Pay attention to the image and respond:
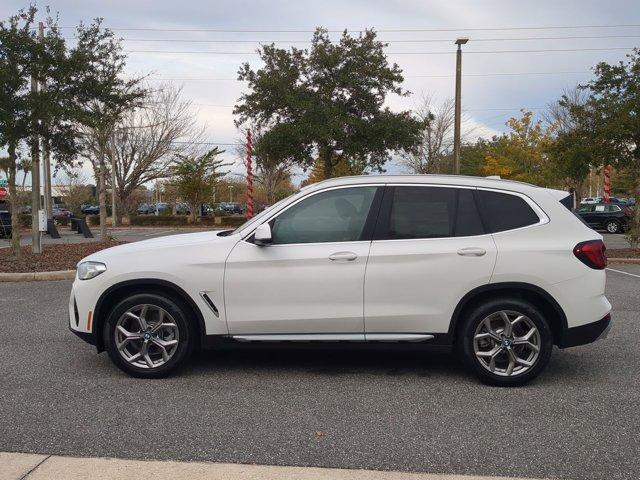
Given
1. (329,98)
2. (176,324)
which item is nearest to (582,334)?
(176,324)

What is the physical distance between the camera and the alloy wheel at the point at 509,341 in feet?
15.0

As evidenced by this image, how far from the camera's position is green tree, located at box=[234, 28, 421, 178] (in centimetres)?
2288

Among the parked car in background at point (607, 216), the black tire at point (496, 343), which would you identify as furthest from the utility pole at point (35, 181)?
the parked car in background at point (607, 216)

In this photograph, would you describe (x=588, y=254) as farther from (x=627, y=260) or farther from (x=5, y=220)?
(x=5, y=220)

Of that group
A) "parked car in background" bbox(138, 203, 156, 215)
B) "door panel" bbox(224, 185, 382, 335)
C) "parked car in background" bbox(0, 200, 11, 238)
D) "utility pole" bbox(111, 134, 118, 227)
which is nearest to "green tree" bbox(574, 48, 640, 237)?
"door panel" bbox(224, 185, 382, 335)

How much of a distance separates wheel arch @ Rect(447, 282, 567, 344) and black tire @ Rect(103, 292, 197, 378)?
2.10 metres

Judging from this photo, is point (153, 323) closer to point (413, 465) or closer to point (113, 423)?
point (113, 423)

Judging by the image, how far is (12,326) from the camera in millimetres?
6965

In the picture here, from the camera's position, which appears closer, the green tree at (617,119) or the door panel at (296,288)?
the door panel at (296,288)

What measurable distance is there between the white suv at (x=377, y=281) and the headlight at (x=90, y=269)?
1 centimetres

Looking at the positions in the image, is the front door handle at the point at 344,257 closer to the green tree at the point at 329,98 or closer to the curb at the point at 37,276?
the curb at the point at 37,276

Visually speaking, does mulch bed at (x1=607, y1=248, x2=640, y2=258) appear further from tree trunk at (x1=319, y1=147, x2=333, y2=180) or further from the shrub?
the shrub

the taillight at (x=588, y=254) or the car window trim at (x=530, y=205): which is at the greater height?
the car window trim at (x=530, y=205)

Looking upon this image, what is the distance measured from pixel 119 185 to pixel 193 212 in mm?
5467
